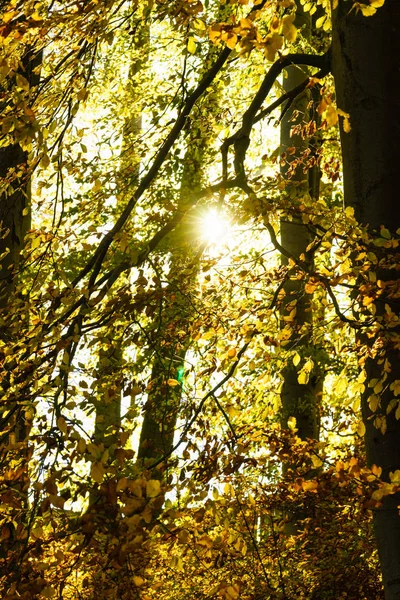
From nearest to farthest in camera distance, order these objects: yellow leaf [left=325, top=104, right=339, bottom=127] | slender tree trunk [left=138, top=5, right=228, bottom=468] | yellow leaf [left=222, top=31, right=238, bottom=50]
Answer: yellow leaf [left=222, top=31, right=238, bottom=50], yellow leaf [left=325, top=104, right=339, bottom=127], slender tree trunk [left=138, top=5, right=228, bottom=468]

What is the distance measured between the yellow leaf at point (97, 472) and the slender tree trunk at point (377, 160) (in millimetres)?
1800

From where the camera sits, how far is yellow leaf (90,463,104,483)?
285 centimetres

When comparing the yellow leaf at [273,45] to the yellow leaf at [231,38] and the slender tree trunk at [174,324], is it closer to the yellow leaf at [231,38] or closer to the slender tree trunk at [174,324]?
the yellow leaf at [231,38]

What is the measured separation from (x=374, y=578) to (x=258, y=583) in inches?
39.5

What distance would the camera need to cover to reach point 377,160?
14.4 feet

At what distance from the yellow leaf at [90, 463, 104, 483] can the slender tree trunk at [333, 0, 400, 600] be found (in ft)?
5.91

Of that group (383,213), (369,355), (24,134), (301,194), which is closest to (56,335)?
(24,134)

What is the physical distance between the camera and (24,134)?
357cm

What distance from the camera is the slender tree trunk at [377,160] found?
4.15 m

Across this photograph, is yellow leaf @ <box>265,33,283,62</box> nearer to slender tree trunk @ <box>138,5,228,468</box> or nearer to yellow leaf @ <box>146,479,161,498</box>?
yellow leaf @ <box>146,479,161,498</box>

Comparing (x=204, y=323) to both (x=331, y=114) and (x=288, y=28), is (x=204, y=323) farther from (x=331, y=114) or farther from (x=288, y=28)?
(x=288, y=28)

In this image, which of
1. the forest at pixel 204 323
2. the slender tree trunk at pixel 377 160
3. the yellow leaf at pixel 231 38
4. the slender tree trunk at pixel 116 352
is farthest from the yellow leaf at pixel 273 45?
the slender tree trunk at pixel 116 352

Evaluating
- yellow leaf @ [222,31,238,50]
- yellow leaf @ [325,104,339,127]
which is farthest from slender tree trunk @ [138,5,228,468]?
yellow leaf @ [222,31,238,50]

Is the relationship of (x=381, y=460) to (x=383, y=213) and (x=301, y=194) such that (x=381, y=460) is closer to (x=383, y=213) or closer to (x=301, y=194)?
(x=383, y=213)
